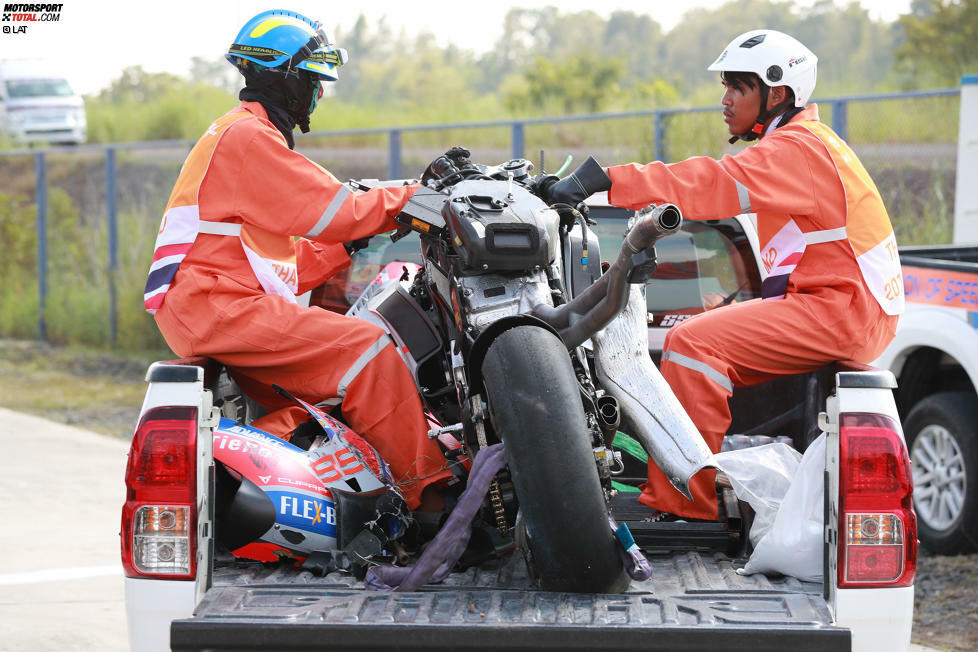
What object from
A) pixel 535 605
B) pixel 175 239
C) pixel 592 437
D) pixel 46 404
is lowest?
pixel 46 404

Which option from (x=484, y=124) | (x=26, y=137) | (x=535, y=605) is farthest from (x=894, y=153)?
(x=26, y=137)

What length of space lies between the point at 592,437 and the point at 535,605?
55cm

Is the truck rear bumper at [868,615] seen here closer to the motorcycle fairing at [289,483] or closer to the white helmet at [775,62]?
A: the motorcycle fairing at [289,483]

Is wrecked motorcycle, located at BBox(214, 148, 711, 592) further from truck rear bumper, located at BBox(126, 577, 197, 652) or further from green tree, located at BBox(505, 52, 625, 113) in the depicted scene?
green tree, located at BBox(505, 52, 625, 113)

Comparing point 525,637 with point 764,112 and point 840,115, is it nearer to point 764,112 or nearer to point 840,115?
point 764,112

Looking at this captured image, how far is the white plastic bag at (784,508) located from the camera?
3.79 metres

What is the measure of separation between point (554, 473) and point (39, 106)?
28259mm

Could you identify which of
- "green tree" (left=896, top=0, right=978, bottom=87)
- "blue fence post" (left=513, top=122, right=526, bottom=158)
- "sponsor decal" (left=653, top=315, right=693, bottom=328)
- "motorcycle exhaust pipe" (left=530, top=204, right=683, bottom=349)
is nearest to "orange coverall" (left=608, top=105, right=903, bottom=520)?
"motorcycle exhaust pipe" (left=530, top=204, right=683, bottom=349)

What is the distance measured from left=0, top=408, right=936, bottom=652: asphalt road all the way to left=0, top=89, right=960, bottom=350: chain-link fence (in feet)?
13.8

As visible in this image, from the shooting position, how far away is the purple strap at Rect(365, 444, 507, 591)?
3.62 metres

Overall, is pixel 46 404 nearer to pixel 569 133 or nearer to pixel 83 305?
pixel 83 305

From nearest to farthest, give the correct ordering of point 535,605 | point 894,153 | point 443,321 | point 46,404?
point 535,605, point 443,321, point 46,404, point 894,153

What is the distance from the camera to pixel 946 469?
6898 mm

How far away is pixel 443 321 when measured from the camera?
4.48 meters
